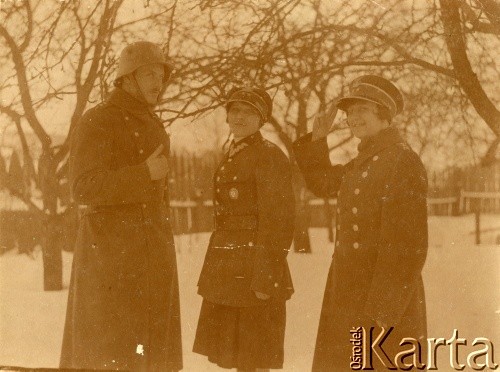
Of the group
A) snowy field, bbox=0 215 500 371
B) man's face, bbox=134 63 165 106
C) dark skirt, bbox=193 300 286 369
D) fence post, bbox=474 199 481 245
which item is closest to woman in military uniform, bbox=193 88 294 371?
dark skirt, bbox=193 300 286 369

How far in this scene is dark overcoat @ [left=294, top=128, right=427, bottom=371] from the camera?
2.06m

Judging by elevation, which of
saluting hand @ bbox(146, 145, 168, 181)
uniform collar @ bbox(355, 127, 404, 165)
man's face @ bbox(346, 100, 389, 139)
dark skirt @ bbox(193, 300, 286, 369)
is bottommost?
dark skirt @ bbox(193, 300, 286, 369)

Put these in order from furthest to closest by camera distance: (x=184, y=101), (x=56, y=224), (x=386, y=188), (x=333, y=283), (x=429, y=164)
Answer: (x=56, y=224)
(x=184, y=101)
(x=429, y=164)
(x=333, y=283)
(x=386, y=188)

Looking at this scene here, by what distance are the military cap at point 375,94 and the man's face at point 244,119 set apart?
0.36m

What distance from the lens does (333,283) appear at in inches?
88.8

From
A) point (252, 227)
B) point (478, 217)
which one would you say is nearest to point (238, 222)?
point (252, 227)

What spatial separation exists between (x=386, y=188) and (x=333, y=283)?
459mm

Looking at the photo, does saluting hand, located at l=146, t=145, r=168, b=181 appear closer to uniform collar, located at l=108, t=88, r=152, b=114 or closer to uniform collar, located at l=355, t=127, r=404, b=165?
uniform collar, located at l=108, t=88, r=152, b=114

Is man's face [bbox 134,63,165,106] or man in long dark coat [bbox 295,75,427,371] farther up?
man's face [bbox 134,63,165,106]

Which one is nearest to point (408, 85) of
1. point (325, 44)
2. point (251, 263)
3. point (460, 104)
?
point (460, 104)

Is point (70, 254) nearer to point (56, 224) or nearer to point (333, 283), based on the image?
point (56, 224)

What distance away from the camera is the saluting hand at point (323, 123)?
2.34 meters

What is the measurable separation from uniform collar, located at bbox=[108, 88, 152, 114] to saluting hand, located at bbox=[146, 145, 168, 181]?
0.21 meters

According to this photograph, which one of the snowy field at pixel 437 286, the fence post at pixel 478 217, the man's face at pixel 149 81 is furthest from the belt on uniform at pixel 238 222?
the fence post at pixel 478 217
